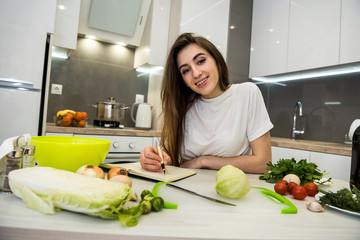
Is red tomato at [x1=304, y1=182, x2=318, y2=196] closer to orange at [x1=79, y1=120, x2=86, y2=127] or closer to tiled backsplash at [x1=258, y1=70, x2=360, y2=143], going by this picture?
tiled backsplash at [x1=258, y1=70, x2=360, y2=143]

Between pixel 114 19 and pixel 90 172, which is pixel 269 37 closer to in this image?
pixel 114 19

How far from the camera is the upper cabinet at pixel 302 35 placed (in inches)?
81.4

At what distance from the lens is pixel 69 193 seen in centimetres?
44

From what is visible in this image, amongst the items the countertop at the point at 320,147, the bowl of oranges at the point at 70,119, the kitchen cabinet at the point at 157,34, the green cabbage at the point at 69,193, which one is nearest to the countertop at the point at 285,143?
the countertop at the point at 320,147

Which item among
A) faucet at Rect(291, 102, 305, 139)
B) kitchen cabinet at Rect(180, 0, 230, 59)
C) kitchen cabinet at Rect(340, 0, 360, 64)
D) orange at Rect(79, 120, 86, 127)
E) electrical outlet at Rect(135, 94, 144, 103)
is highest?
kitchen cabinet at Rect(180, 0, 230, 59)

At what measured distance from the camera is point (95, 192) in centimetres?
44

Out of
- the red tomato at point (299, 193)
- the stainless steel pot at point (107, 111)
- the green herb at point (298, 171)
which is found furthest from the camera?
the stainless steel pot at point (107, 111)

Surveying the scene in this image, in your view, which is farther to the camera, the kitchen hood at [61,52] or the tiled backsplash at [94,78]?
the tiled backsplash at [94,78]

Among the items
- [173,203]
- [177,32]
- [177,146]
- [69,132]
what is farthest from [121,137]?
[173,203]

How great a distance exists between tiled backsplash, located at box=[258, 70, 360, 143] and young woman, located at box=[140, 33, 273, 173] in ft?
4.16

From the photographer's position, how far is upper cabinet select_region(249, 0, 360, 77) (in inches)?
81.4

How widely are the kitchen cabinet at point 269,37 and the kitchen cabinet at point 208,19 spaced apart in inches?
14.2

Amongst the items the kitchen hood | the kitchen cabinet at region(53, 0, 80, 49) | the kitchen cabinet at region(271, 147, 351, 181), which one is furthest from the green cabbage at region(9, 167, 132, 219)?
the kitchen hood

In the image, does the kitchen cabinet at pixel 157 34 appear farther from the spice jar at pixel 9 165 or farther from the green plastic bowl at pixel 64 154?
the spice jar at pixel 9 165
